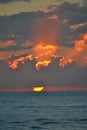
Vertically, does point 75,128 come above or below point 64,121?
below

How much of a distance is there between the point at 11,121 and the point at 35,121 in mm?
4327

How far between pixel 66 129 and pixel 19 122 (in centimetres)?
1467

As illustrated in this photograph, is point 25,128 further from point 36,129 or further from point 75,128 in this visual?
point 75,128

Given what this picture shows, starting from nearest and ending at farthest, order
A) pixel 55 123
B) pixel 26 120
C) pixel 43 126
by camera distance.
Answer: pixel 43 126
pixel 55 123
pixel 26 120

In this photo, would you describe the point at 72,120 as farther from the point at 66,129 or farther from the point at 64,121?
the point at 66,129

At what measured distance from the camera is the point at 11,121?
79750 millimetres

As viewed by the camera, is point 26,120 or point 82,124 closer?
point 82,124

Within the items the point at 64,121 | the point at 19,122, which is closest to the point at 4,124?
the point at 19,122

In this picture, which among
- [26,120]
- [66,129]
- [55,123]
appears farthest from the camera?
[26,120]

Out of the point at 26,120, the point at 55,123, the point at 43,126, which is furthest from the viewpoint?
the point at 26,120

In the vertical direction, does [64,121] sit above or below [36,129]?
above

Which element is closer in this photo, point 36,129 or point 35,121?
point 36,129

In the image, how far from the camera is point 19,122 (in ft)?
257

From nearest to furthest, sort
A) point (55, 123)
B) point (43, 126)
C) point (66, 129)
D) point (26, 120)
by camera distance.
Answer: point (66, 129), point (43, 126), point (55, 123), point (26, 120)
